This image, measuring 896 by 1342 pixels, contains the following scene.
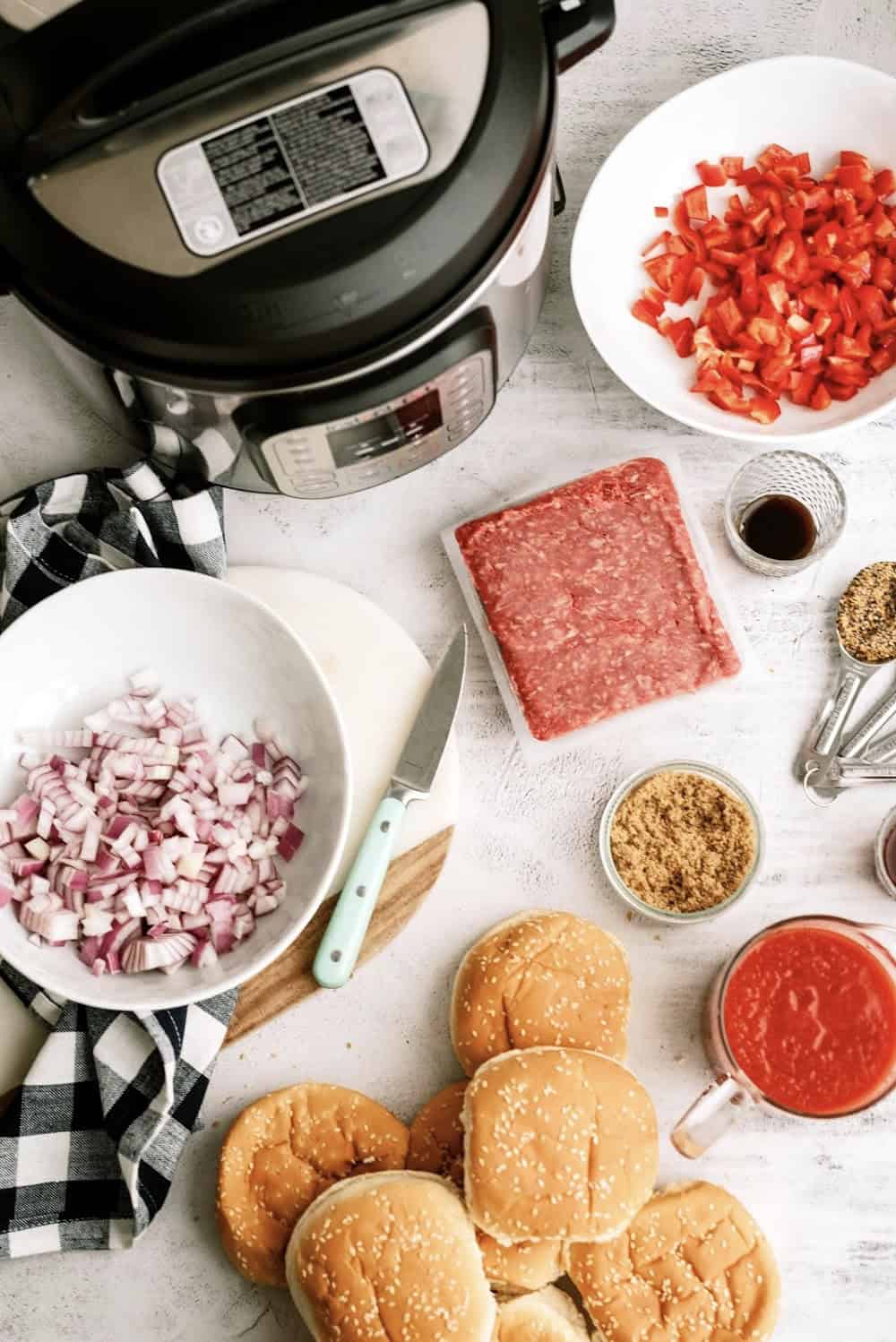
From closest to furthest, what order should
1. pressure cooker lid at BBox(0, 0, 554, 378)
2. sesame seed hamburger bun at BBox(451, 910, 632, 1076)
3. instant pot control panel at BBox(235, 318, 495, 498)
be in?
pressure cooker lid at BBox(0, 0, 554, 378) < instant pot control panel at BBox(235, 318, 495, 498) < sesame seed hamburger bun at BBox(451, 910, 632, 1076)

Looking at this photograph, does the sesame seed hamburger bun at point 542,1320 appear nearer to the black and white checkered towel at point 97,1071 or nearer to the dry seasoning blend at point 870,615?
the black and white checkered towel at point 97,1071

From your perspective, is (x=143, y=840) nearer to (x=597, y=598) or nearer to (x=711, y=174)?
(x=597, y=598)

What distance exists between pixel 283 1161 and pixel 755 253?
120 centimetres

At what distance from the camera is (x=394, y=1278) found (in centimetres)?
132

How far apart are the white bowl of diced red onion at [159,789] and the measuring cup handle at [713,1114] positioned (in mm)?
Answer: 490

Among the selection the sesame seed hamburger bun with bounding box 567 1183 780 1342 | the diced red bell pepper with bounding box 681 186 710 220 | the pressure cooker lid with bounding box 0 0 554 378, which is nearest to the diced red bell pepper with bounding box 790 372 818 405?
the diced red bell pepper with bounding box 681 186 710 220

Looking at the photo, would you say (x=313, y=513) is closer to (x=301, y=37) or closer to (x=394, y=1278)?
(x=301, y=37)

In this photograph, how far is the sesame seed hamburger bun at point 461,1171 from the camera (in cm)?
138

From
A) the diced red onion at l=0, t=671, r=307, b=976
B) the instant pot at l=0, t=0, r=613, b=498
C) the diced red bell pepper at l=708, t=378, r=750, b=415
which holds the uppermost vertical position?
the instant pot at l=0, t=0, r=613, b=498

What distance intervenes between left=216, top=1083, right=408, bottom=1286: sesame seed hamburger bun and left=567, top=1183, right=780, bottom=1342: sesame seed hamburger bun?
26cm

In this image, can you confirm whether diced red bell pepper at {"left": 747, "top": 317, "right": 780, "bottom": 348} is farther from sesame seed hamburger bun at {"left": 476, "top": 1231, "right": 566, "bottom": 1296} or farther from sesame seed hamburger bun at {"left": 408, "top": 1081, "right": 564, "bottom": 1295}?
sesame seed hamburger bun at {"left": 476, "top": 1231, "right": 566, "bottom": 1296}

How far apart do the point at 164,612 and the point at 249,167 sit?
57 centimetres

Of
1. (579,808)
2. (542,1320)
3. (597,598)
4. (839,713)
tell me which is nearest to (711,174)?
(597,598)

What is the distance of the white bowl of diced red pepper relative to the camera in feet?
4.73
